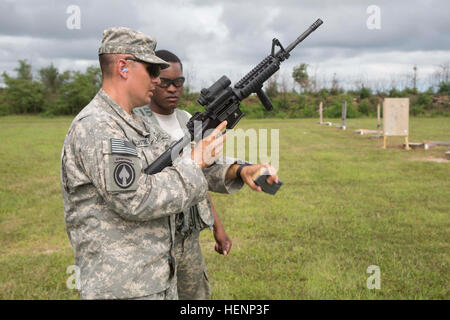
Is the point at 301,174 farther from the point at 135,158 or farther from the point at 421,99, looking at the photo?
the point at 421,99

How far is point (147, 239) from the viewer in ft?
6.14

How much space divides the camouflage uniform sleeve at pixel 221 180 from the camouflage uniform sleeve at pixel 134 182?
1.62 feet

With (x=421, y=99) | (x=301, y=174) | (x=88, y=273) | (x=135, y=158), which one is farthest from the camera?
(x=421, y=99)

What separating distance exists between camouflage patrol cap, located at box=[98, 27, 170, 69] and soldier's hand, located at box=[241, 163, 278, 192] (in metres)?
0.70

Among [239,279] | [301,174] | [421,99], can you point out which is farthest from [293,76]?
[239,279]

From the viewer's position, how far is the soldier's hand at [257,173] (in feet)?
6.41

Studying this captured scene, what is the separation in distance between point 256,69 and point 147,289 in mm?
1420

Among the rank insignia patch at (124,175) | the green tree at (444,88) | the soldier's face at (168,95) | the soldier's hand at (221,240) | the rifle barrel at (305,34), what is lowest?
the soldier's hand at (221,240)

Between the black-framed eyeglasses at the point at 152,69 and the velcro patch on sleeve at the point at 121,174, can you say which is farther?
the black-framed eyeglasses at the point at 152,69

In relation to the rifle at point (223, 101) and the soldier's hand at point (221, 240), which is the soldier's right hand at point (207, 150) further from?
the soldier's hand at point (221, 240)

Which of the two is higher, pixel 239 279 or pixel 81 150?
pixel 81 150

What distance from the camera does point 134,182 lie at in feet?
5.40

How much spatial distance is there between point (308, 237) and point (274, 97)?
40130 mm

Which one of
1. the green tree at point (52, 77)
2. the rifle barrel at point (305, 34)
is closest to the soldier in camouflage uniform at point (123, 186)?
the rifle barrel at point (305, 34)
